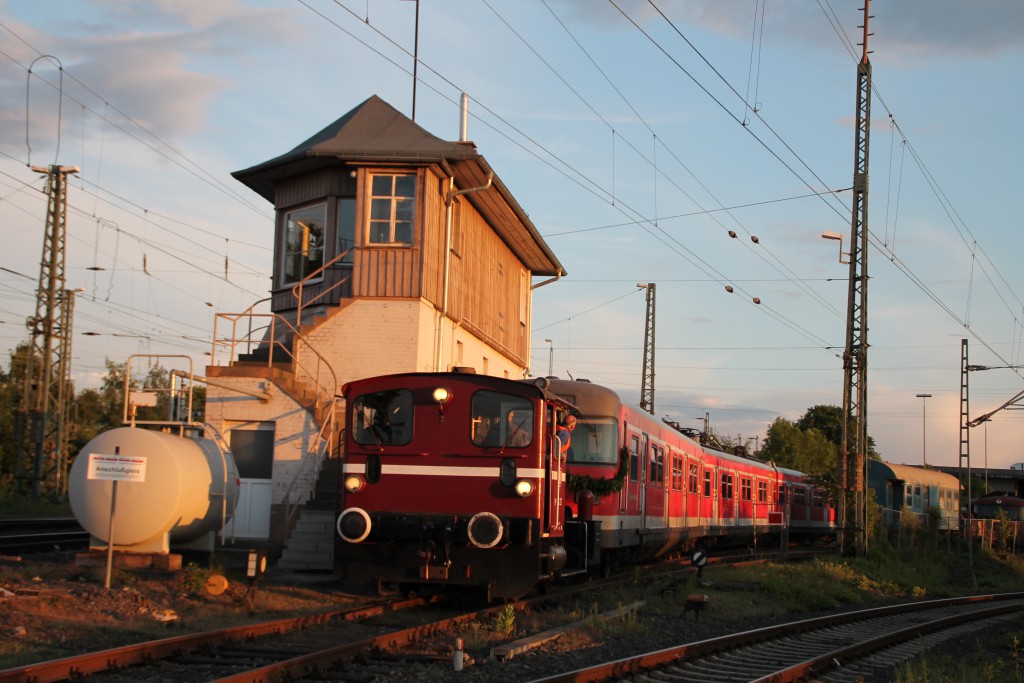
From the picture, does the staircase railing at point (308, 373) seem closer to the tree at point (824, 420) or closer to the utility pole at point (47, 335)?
the utility pole at point (47, 335)

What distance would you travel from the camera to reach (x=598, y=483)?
15641 millimetres

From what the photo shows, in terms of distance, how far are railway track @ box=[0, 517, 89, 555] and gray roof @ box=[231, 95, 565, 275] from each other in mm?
8392

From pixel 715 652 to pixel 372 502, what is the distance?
4261mm

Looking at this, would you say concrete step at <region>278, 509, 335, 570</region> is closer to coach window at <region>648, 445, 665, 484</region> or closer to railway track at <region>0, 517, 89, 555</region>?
railway track at <region>0, 517, 89, 555</region>

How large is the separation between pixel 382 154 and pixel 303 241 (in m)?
3.39

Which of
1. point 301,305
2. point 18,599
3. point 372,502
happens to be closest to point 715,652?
point 372,502

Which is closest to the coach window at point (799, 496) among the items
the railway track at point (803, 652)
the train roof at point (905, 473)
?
the train roof at point (905, 473)

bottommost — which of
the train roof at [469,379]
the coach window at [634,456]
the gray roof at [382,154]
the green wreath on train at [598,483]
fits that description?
the green wreath on train at [598,483]

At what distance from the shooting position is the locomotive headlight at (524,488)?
11.8 metres

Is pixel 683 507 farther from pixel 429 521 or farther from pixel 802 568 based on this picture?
pixel 429 521

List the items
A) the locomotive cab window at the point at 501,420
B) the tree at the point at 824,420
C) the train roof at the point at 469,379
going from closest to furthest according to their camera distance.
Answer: the locomotive cab window at the point at 501,420
the train roof at the point at 469,379
the tree at the point at 824,420

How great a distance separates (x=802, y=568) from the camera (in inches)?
824

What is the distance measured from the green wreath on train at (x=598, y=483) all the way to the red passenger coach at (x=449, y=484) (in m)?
2.92

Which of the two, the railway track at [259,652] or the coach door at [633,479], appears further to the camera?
the coach door at [633,479]
